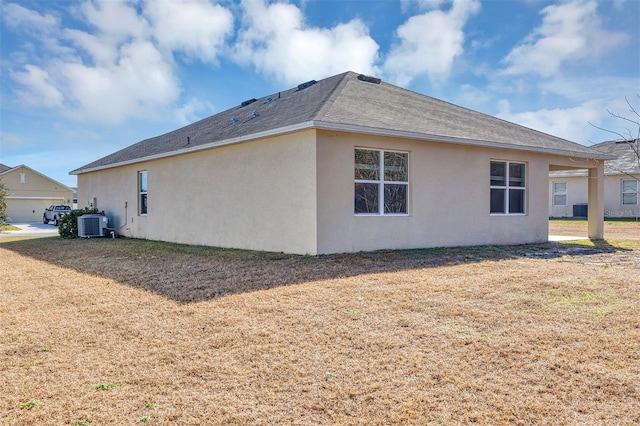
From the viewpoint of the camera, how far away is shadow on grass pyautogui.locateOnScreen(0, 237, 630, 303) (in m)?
7.29

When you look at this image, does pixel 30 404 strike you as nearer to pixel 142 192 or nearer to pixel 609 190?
pixel 142 192

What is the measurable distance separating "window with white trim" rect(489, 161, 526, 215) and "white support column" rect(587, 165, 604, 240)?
3.55 m

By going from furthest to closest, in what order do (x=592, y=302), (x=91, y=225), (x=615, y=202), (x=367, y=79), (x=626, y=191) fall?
1. (x=615, y=202)
2. (x=626, y=191)
3. (x=91, y=225)
4. (x=367, y=79)
5. (x=592, y=302)

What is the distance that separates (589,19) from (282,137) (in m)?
7.28

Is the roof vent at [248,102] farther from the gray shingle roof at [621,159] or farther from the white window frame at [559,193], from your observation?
the white window frame at [559,193]

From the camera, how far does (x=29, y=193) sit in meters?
39.3

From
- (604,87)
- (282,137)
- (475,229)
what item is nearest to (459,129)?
(475,229)

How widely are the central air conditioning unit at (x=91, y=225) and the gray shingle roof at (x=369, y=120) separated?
3.58 m

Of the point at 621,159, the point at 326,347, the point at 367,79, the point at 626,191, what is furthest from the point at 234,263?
the point at 626,191

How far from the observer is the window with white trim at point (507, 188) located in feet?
42.2

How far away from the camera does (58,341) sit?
4609 mm

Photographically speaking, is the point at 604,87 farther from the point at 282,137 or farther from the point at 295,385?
the point at 295,385

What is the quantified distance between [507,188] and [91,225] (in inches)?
611

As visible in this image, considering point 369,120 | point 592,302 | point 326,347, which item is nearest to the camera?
point 326,347
